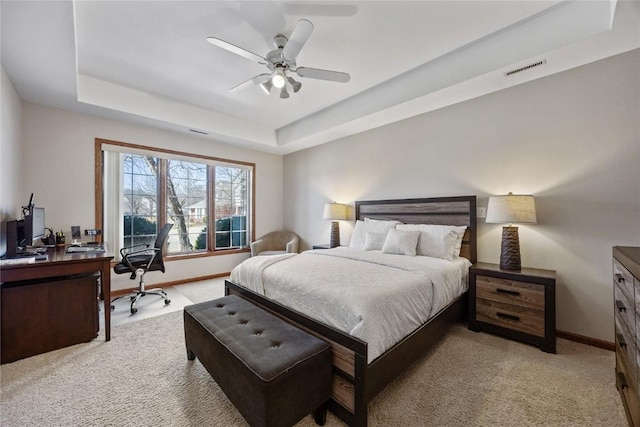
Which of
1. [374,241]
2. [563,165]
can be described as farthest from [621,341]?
[374,241]

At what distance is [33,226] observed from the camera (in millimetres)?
2619

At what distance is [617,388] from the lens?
1.77 metres

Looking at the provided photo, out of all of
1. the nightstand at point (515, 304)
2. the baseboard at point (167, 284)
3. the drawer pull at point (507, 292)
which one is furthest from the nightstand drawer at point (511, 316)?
the baseboard at point (167, 284)

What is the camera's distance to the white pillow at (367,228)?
3.56m

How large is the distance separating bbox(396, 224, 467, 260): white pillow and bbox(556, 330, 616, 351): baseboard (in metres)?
1.16

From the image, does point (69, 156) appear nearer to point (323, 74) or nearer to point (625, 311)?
point (323, 74)

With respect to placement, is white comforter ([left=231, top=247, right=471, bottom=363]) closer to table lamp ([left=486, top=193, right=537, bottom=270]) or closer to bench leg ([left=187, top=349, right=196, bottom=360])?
table lamp ([left=486, top=193, right=537, bottom=270])

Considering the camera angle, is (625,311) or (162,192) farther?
(162,192)

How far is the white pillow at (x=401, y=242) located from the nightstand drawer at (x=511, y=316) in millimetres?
829

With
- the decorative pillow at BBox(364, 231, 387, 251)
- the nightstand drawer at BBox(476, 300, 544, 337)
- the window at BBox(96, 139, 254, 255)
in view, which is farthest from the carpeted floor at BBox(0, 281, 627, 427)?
the window at BBox(96, 139, 254, 255)

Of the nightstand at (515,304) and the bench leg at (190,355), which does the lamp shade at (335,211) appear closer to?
the nightstand at (515,304)

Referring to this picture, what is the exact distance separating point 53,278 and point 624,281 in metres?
4.20

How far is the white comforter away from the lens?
5.16 feet

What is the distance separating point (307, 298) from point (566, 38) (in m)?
2.88
